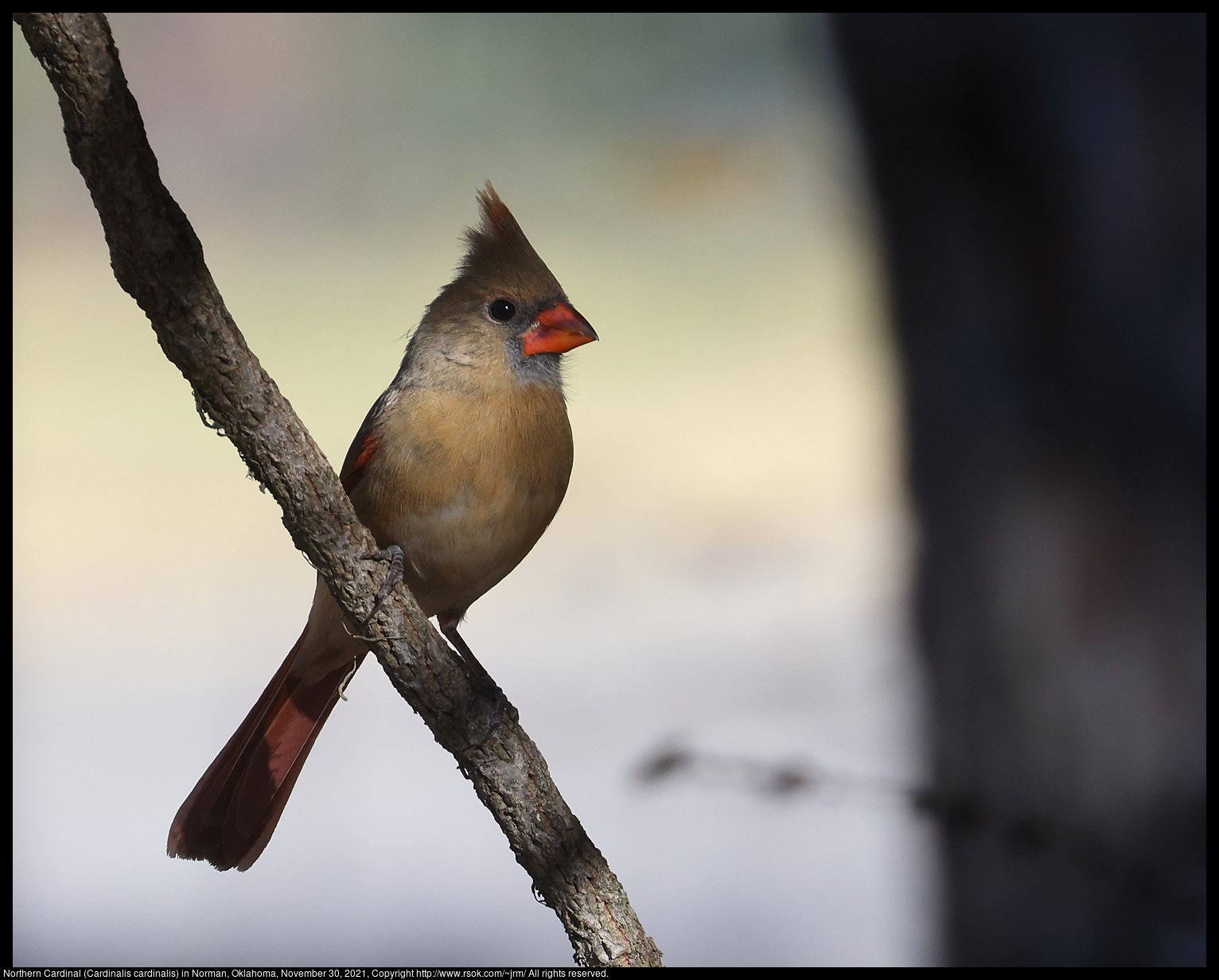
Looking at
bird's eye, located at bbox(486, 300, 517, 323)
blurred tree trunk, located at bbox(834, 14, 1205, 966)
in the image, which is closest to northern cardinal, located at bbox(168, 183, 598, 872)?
bird's eye, located at bbox(486, 300, 517, 323)

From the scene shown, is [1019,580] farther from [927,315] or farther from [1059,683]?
[927,315]

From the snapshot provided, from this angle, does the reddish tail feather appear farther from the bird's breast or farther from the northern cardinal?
the bird's breast

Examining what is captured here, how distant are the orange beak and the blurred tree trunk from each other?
3.47ft

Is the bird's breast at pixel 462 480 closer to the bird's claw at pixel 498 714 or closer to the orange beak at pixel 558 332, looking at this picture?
the orange beak at pixel 558 332

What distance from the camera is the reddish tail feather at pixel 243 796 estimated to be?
156 cm

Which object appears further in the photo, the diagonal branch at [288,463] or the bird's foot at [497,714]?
the bird's foot at [497,714]

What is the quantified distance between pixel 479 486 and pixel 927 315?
1.30 m

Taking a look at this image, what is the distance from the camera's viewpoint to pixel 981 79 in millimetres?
2248

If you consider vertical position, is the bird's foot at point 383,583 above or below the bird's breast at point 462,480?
below

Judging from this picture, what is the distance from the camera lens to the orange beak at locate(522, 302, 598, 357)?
1.60 meters

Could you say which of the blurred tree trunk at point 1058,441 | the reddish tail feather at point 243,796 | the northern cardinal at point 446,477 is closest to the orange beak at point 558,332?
the northern cardinal at point 446,477

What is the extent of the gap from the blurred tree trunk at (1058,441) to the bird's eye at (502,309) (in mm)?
1122

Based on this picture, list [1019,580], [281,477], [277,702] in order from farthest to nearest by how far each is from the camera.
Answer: [1019,580], [277,702], [281,477]

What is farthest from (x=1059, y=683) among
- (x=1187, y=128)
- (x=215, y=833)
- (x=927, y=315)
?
(x=215, y=833)
